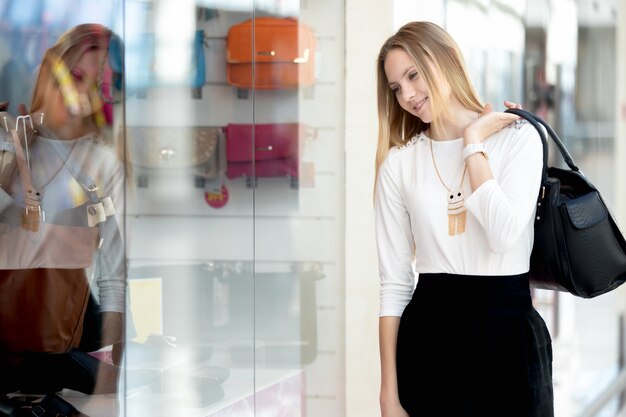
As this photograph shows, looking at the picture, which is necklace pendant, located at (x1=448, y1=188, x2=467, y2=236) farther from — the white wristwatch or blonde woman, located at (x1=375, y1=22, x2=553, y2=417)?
the white wristwatch

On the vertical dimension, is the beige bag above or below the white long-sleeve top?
above

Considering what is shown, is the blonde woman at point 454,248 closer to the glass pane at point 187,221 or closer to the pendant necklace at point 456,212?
the pendant necklace at point 456,212

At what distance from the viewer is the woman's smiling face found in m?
1.96

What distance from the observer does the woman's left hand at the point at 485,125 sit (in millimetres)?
1878

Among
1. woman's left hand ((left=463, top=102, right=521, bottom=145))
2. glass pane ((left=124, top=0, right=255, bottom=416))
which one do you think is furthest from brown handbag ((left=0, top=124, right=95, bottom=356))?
woman's left hand ((left=463, top=102, right=521, bottom=145))

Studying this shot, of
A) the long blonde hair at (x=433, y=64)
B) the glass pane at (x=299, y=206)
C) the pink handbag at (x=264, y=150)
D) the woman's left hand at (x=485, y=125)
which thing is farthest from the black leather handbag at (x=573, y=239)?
the glass pane at (x=299, y=206)

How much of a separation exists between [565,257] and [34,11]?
1230 mm

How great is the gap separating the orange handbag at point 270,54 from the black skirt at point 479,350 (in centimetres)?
127

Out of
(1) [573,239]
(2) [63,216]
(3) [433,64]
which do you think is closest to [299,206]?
(2) [63,216]

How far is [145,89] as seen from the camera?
7.88 ft

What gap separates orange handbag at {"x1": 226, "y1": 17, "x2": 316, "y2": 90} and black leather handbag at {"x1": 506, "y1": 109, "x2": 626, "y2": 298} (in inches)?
49.4

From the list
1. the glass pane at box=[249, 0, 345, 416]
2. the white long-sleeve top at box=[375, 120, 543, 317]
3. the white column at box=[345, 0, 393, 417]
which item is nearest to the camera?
the white long-sleeve top at box=[375, 120, 543, 317]

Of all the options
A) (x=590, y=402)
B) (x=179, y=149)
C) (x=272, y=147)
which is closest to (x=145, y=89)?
(x=179, y=149)

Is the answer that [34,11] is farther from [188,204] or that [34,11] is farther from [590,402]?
[590,402]
